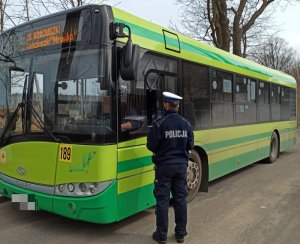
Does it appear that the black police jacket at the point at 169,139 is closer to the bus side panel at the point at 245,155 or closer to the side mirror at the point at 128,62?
the side mirror at the point at 128,62

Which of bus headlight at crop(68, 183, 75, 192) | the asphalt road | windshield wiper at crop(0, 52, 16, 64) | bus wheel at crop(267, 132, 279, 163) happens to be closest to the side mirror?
bus headlight at crop(68, 183, 75, 192)

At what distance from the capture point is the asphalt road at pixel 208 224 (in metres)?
5.13

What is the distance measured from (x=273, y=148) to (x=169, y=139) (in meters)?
7.53

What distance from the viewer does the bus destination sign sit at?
4.99m

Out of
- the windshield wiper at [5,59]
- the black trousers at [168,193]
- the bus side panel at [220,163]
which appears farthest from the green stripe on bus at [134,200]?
the windshield wiper at [5,59]

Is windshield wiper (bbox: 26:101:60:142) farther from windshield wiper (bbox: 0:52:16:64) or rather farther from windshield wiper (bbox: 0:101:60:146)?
windshield wiper (bbox: 0:52:16:64)

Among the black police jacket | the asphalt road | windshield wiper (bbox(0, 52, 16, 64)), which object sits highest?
windshield wiper (bbox(0, 52, 16, 64))

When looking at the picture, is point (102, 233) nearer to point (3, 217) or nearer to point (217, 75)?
point (3, 217)

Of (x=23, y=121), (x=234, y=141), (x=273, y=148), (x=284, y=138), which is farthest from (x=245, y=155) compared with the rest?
(x=23, y=121)

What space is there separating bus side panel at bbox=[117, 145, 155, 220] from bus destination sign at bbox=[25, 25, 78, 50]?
1.57 meters

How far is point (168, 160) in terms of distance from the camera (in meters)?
4.87

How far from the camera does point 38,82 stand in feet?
17.2

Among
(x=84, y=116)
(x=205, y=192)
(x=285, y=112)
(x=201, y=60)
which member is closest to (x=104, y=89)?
(x=84, y=116)

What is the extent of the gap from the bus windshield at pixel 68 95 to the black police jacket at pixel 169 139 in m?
0.52
